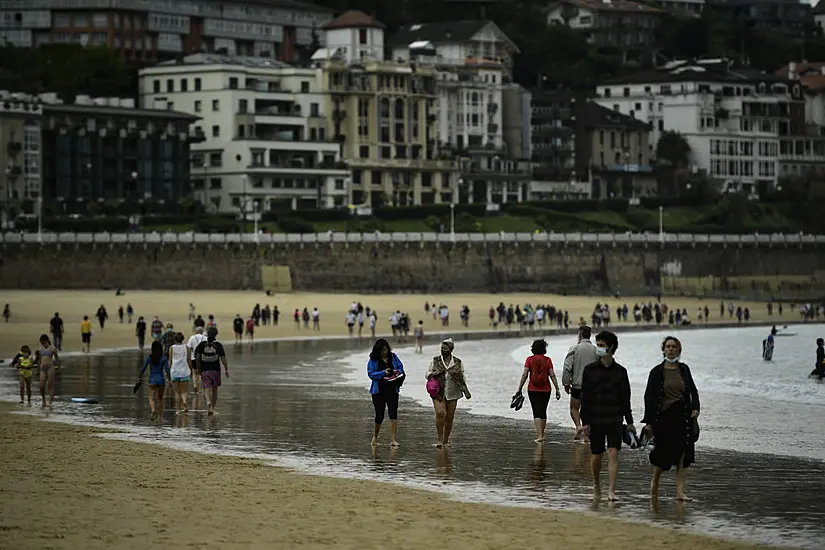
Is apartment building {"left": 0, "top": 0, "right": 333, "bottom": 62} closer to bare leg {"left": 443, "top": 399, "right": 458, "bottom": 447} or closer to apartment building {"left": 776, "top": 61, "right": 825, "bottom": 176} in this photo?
apartment building {"left": 776, "top": 61, "right": 825, "bottom": 176}

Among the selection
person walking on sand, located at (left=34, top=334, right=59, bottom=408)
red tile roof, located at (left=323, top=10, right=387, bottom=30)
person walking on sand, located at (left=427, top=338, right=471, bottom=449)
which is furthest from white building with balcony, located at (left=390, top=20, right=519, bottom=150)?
person walking on sand, located at (left=427, top=338, right=471, bottom=449)

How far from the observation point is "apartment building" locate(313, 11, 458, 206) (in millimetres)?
128250

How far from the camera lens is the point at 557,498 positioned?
19641 mm

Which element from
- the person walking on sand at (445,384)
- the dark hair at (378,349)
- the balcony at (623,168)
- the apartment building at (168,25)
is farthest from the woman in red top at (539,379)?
the balcony at (623,168)

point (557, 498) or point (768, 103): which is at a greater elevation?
point (768, 103)

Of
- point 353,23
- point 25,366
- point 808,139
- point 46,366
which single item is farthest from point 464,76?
point 46,366

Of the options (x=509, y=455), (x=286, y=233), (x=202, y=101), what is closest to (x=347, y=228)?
(x=286, y=233)

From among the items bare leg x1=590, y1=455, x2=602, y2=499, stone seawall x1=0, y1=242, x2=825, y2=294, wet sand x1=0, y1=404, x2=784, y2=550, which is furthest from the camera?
stone seawall x1=0, y1=242, x2=825, y2=294

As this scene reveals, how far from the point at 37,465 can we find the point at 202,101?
339 ft

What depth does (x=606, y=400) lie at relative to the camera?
18.9 meters

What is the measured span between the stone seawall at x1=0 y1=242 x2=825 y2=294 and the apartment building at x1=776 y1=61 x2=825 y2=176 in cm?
Answer: 4440

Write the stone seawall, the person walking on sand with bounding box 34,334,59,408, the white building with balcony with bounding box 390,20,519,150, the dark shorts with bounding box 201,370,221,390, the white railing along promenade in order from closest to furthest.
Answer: the dark shorts with bounding box 201,370,221,390 < the person walking on sand with bounding box 34,334,59,408 < the stone seawall < the white railing along promenade < the white building with balcony with bounding box 390,20,519,150

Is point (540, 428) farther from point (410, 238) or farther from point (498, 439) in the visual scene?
point (410, 238)

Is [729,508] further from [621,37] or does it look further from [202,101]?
[621,37]
